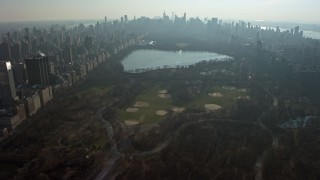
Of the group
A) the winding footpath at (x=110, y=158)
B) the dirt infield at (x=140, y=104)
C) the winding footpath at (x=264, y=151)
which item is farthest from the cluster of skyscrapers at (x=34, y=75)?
the winding footpath at (x=264, y=151)

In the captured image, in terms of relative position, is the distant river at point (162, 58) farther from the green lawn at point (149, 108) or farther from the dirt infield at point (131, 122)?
the dirt infield at point (131, 122)

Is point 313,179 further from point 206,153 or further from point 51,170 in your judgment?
point 51,170

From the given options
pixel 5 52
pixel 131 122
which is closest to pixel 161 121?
pixel 131 122

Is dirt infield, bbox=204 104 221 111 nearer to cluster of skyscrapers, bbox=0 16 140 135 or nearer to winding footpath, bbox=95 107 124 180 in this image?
winding footpath, bbox=95 107 124 180

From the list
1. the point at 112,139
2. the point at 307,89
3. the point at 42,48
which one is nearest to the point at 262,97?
the point at 307,89

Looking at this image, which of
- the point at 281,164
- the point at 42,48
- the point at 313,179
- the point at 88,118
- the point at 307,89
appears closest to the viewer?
the point at 313,179

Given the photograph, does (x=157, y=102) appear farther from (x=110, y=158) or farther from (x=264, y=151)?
(x=264, y=151)
